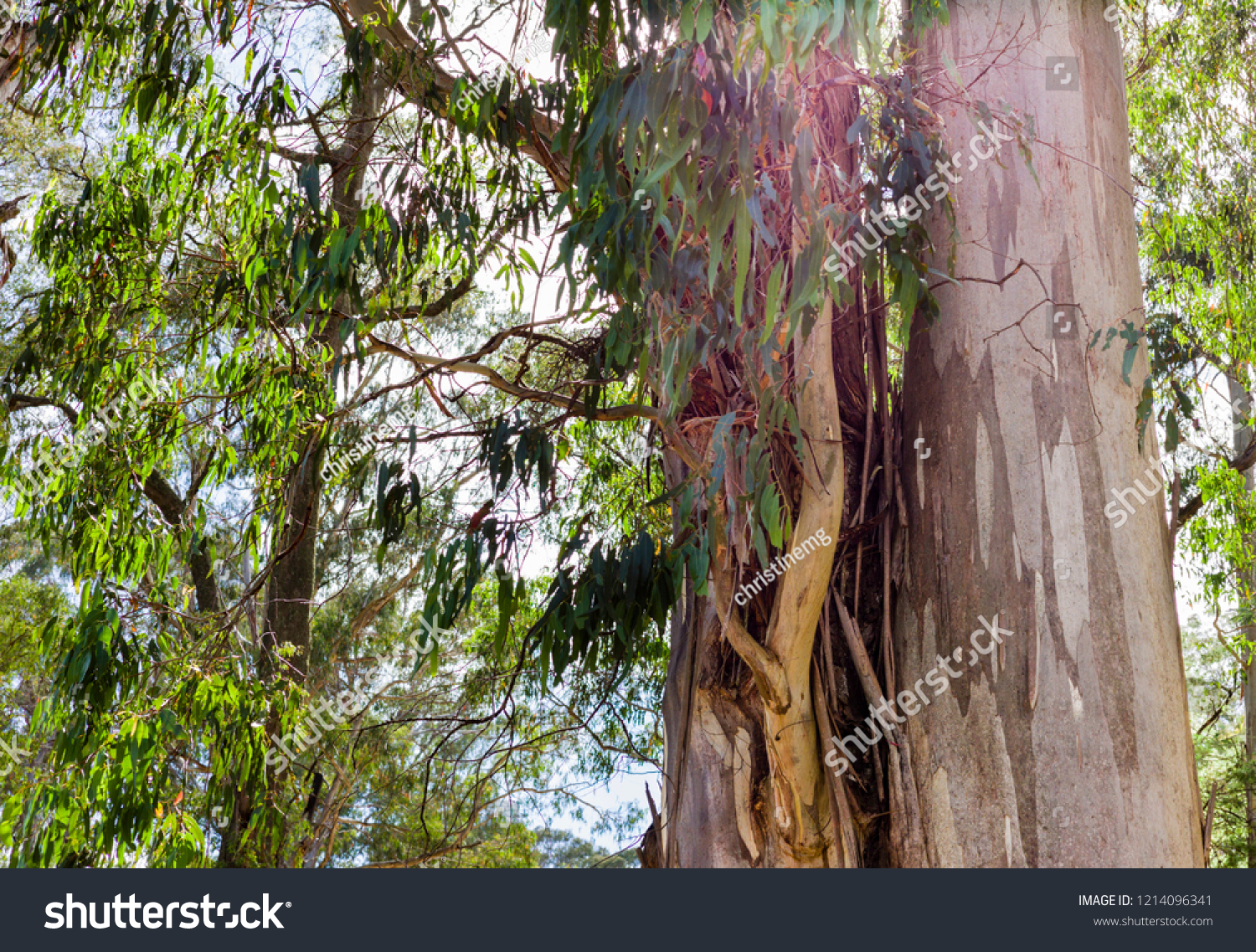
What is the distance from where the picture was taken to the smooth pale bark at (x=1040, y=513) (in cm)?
187

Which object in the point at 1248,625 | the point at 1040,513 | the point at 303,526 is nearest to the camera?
the point at 1040,513

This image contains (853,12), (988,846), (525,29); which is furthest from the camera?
(525,29)

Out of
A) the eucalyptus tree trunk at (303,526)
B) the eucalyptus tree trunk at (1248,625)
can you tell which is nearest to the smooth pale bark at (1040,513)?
the eucalyptus tree trunk at (303,526)

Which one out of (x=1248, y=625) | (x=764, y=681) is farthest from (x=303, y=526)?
(x=1248, y=625)

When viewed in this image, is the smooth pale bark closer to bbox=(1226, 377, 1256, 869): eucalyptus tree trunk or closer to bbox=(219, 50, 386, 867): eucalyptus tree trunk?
bbox=(219, 50, 386, 867): eucalyptus tree trunk

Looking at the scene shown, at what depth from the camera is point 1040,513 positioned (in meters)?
2.00

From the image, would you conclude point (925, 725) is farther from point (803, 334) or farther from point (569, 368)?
point (569, 368)

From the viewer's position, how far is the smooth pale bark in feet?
6.13

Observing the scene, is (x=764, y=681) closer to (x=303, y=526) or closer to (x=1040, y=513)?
(x=1040, y=513)

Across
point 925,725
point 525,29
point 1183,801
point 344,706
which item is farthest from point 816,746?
point 344,706

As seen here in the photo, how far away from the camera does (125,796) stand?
248cm

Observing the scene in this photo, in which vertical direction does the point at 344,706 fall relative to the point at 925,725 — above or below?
above

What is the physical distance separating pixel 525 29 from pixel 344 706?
20.0 ft

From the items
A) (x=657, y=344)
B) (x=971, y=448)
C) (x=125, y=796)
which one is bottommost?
(x=125, y=796)
